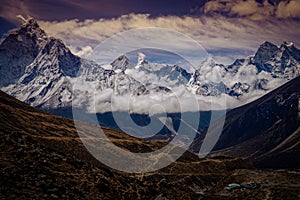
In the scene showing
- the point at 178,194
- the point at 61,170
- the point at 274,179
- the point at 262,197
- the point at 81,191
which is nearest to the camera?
the point at 81,191

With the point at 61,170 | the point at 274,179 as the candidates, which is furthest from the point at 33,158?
the point at 274,179

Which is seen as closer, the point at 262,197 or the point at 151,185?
the point at 151,185

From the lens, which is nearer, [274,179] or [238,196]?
[238,196]

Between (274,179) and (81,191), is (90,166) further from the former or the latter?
(274,179)

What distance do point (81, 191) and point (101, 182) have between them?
456cm

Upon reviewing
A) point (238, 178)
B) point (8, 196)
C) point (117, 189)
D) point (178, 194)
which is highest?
point (8, 196)

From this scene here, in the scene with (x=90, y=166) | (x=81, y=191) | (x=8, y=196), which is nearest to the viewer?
(x=8, y=196)

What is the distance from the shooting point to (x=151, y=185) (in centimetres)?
5288

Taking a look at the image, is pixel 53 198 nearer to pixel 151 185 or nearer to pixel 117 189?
pixel 117 189

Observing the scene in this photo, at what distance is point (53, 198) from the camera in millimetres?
37250

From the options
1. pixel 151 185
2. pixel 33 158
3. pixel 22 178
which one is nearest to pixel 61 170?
Result: pixel 33 158

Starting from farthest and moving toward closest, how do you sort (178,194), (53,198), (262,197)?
(262,197) < (178,194) < (53,198)

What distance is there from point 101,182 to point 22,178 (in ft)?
36.7

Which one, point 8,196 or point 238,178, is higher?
point 8,196
